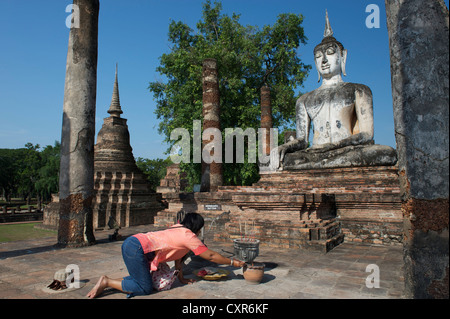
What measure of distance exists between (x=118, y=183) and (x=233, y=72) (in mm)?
9810

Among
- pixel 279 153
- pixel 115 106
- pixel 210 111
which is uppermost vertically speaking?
pixel 115 106

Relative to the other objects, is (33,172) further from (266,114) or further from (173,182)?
(266,114)

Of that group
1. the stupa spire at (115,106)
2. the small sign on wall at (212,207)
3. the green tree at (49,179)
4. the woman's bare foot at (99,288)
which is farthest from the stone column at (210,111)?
the green tree at (49,179)

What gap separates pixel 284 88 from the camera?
64.1 ft

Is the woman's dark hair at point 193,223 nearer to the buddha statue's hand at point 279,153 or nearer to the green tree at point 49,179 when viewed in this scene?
the buddha statue's hand at point 279,153

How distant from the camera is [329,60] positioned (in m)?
9.51

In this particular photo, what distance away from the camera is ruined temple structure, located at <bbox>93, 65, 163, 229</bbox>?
437 inches

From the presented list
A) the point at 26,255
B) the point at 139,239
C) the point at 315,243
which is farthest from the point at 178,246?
the point at 26,255

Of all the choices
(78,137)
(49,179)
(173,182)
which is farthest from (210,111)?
(49,179)

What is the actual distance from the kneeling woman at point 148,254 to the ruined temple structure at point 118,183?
8.09 meters

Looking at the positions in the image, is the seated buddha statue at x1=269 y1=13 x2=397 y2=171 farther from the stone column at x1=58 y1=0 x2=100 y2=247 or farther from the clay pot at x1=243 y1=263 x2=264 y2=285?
the clay pot at x1=243 y1=263 x2=264 y2=285

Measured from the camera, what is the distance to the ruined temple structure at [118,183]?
11.1m

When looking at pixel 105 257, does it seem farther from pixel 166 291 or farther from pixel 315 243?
pixel 315 243
